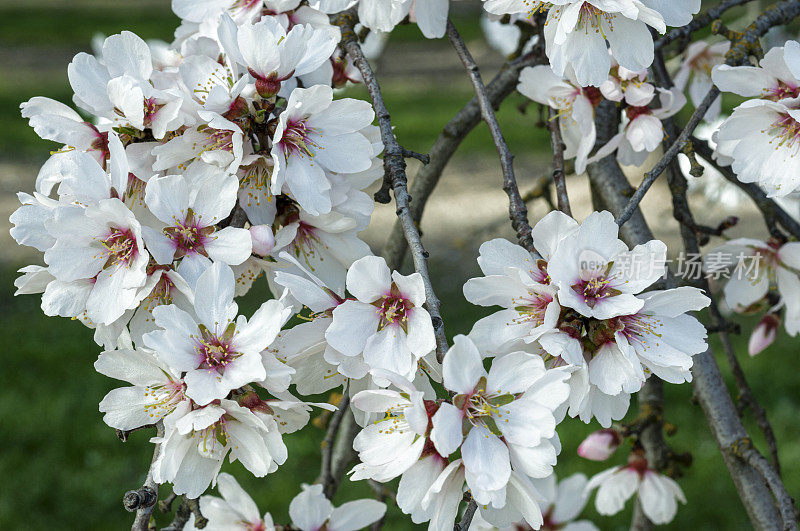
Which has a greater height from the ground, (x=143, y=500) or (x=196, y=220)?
(x=196, y=220)

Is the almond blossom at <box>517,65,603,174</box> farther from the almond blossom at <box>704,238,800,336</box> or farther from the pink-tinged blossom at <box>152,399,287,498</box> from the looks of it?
the pink-tinged blossom at <box>152,399,287,498</box>

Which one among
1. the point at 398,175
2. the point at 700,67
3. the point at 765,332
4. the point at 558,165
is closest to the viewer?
the point at 398,175

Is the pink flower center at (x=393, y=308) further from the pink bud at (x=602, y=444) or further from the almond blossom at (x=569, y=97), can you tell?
the pink bud at (x=602, y=444)

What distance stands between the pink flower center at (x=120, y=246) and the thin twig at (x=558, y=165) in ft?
1.93

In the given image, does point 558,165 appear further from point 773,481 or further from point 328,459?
point 328,459

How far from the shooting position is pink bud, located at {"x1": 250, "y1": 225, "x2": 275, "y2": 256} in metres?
1.06

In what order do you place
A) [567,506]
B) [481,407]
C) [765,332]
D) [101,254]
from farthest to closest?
[567,506], [765,332], [101,254], [481,407]

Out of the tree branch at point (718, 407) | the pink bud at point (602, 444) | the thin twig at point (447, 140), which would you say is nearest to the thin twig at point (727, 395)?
the tree branch at point (718, 407)

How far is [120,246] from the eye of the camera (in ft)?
3.29

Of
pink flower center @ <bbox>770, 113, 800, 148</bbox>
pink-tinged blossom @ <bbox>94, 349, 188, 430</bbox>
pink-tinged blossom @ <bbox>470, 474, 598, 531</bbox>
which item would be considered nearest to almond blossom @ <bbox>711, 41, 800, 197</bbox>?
pink flower center @ <bbox>770, 113, 800, 148</bbox>

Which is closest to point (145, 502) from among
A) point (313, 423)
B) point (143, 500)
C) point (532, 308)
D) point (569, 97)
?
point (143, 500)

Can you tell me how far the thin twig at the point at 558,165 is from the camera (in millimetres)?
1198

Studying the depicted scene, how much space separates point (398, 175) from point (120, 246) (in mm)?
372

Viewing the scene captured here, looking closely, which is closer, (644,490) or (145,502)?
(145,502)
